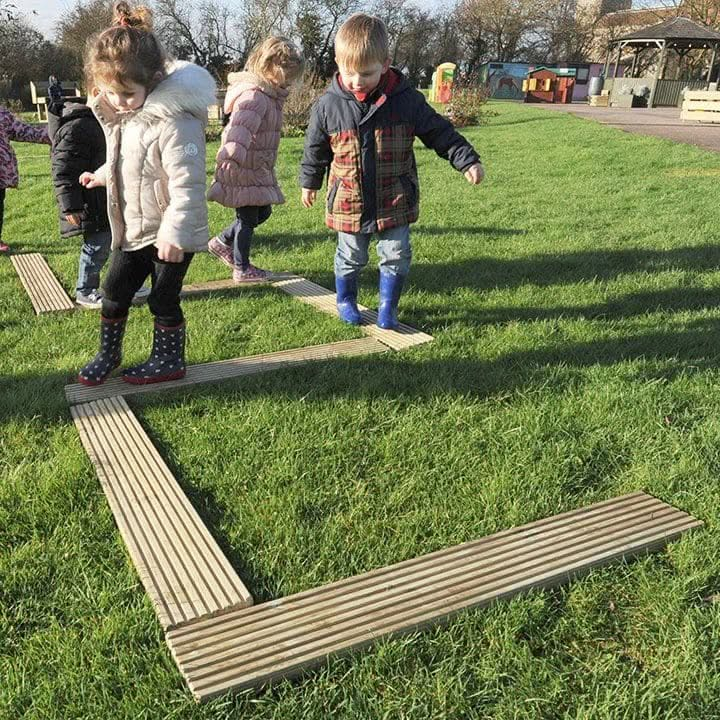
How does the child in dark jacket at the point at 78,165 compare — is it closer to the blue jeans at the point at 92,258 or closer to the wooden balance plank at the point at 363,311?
the blue jeans at the point at 92,258

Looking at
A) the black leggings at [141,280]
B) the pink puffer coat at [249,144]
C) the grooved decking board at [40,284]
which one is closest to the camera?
the black leggings at [141,280]

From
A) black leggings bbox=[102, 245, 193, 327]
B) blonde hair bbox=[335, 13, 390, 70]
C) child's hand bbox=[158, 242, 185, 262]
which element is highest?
blonde hair bbox=[335, 13, 390, 70]

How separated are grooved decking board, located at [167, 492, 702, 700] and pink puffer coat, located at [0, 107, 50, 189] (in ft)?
15.4

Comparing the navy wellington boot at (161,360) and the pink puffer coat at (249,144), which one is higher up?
the pink puffer coat at (249,144)

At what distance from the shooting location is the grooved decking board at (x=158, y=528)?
1.92 meters

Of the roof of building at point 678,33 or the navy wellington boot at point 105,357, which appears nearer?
the navy wellington boot at point 105,357

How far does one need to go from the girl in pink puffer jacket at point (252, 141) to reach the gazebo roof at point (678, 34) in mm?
30065

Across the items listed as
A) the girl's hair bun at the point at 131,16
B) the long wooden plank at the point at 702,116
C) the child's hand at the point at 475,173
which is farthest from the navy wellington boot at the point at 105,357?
the long wooden plank at the point at 702,116

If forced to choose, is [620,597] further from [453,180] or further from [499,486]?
[453,180]

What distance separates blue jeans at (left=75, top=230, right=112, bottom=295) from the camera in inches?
177

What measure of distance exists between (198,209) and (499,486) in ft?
5.66

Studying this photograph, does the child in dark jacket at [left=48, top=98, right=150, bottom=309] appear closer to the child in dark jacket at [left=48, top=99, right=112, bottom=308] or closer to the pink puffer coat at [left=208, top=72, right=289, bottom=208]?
the child in dark jacket at [left=48, top=99, right=112, bottom=308]

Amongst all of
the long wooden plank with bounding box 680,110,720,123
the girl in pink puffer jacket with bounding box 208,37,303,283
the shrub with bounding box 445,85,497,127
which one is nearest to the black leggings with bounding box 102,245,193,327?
the girl in pink puffer jacket with bounding box 208,37,303,283

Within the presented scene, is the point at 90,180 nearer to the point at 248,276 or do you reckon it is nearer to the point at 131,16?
the point at 131,16
